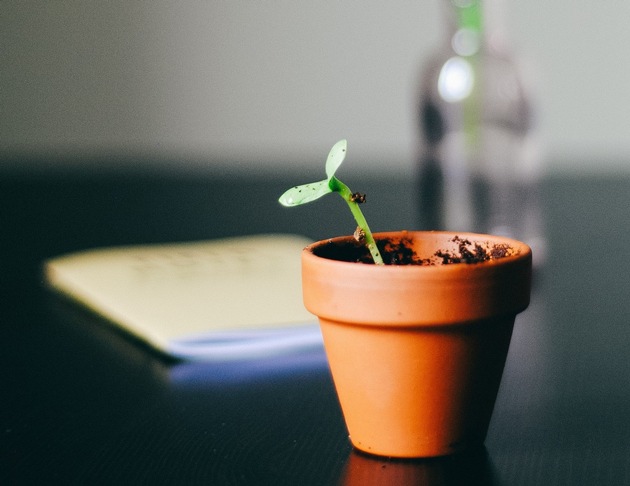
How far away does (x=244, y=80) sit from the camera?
104 inches

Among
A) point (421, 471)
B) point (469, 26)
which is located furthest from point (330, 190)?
point (469, 26)

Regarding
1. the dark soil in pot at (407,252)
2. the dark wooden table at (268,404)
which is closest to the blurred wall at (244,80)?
the dark wooden table at (268,404)

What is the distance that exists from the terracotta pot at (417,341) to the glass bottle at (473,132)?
0.69m

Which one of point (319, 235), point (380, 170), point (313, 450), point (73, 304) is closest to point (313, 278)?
point (313, 450)

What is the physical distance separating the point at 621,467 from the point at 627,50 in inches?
84.0

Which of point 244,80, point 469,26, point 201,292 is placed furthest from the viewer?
point 244,80

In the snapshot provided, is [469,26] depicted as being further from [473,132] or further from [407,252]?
[407,252]

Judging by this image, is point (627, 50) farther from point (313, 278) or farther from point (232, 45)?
point (313, 278)

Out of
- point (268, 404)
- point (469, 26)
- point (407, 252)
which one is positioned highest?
point (469, 26)

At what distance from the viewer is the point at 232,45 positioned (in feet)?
8.63

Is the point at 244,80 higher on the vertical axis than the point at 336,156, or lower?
lower

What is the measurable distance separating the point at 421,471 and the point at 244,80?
2201 mm

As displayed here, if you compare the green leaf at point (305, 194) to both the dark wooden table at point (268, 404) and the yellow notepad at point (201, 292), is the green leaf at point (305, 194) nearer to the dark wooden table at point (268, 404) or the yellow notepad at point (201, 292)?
the dark wooden table at point (268, 404)

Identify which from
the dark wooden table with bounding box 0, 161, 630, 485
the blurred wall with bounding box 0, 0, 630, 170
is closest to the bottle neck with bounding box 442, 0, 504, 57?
the dark wooden table with bounding box 0, 161, 630, 485
